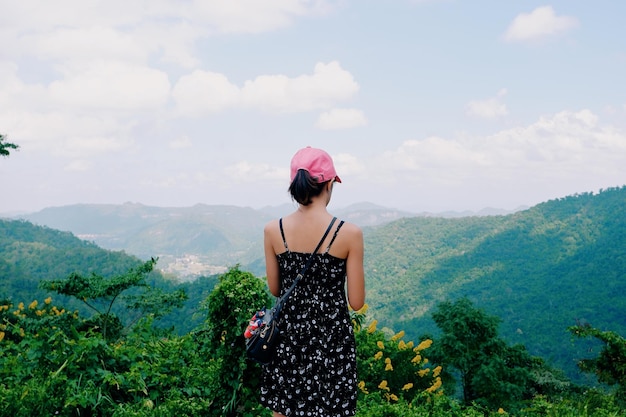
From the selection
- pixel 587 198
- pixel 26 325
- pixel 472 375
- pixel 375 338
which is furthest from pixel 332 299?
pixel 587 198

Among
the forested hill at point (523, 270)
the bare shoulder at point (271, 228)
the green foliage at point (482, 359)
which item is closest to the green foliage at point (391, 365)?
the bare shoulder at point (271, 228)

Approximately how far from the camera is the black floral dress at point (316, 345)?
7.45 ft

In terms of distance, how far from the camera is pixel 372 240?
10644 cm

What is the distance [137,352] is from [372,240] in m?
104

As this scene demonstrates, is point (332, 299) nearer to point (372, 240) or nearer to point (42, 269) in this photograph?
point (42, 269)

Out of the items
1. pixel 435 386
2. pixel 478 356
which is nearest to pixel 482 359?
pixel 478 356

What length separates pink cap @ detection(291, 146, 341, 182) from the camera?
6.98ft

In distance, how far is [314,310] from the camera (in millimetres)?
2279

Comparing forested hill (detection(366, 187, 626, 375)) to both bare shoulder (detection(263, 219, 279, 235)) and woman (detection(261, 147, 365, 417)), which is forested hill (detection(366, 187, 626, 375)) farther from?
bare shoulder (detection(263, 219, 279, 235))

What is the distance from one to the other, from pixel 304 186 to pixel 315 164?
107mm

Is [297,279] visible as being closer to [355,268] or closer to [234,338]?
[355,268]

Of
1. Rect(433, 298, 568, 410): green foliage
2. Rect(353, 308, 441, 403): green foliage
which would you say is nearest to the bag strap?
Rect(353, 308, 441, 403): green foliage

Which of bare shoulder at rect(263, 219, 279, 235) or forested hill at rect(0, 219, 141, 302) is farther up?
bare shoulder at rect(263, 219, 279, 235)

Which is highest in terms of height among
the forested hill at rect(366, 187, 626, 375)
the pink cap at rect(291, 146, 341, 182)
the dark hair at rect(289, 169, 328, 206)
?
the pink cap at rect(291, 146, 341, 182)
